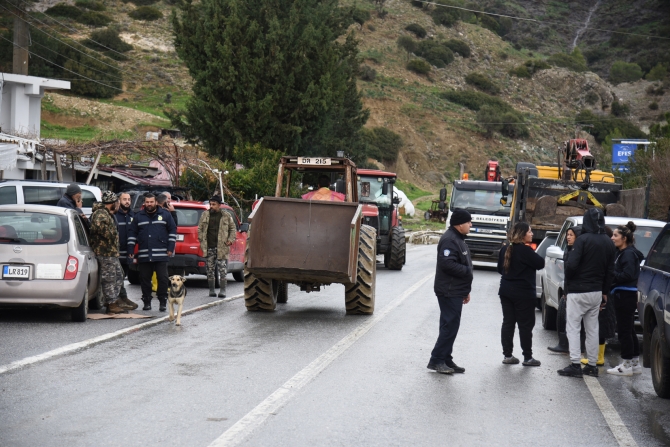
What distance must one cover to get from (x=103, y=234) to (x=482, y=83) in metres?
101

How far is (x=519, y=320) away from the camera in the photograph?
1091 centimetres

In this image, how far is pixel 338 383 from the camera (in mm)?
9109

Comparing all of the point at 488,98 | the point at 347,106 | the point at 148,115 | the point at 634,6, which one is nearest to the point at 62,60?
the point at 148,115

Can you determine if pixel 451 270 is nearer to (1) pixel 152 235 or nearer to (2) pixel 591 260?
(2) pixel 591 260

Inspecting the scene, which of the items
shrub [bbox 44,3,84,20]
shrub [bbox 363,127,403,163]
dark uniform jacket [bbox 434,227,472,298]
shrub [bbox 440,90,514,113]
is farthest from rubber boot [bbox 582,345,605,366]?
shrub [bbox 440,90,514,113]

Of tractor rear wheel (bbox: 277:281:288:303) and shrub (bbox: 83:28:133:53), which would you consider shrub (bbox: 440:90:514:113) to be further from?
tractor rear wheel (bbox: 277:281:288:303)

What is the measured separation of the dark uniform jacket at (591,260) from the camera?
10.3 metres

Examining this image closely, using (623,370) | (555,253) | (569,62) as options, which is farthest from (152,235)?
(569,62)

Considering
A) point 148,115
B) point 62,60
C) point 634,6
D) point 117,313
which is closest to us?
point 117,313

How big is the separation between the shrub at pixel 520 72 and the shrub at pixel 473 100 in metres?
14.3

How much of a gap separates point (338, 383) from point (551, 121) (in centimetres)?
9939

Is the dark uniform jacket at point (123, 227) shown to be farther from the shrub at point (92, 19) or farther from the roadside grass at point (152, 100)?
the shrub at point (92, 19)

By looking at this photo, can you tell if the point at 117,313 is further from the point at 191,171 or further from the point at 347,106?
the point at 347,106

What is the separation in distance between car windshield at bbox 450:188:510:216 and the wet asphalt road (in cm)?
1738
